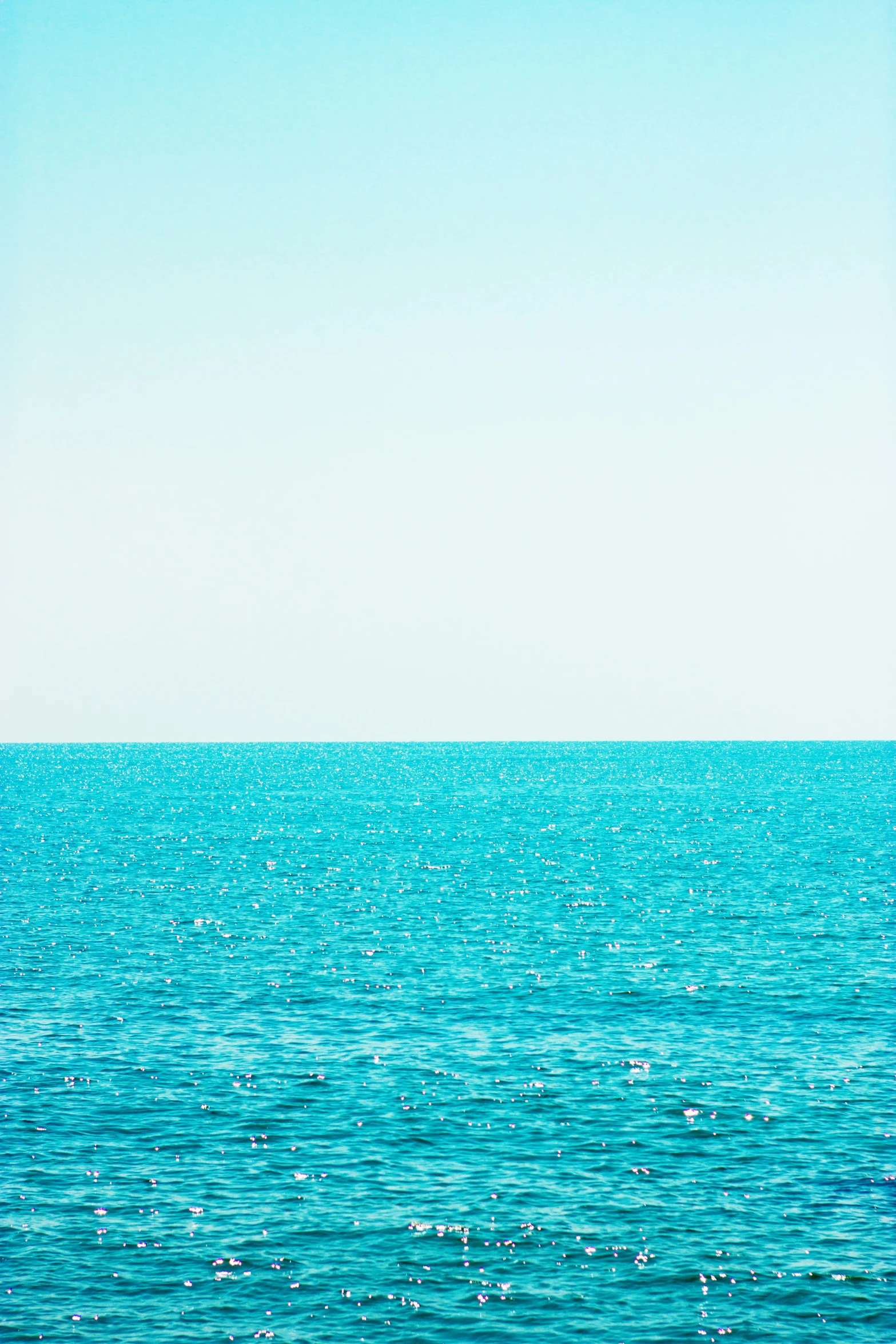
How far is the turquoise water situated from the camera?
27922 mm

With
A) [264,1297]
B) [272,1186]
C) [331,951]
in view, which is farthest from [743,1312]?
[331,951]

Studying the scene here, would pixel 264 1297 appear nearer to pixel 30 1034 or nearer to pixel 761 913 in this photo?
pixel 30 1034

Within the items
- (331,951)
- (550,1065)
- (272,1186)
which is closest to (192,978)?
(331,951)

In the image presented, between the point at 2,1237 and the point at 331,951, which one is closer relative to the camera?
the point at 2,1237

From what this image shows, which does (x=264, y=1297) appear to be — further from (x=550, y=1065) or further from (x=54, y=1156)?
(x=550, y=1065)

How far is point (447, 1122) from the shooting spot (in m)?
38.9

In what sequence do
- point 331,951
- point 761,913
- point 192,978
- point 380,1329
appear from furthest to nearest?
point 761,913
point 331,951
point 192,978
point 380,1329

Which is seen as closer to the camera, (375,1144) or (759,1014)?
(375,1144)

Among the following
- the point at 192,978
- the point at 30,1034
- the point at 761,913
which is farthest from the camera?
the point at 761,913

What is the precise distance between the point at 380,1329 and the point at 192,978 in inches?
1379

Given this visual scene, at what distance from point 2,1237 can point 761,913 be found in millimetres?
60012

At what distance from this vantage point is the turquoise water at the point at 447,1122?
1099 inches

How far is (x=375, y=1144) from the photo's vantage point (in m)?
36.9

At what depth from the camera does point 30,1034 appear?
48312mm
